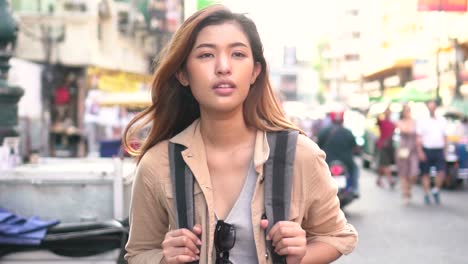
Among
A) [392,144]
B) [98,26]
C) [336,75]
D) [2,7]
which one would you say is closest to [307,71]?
[336,75]

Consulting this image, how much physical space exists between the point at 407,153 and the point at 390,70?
43.5 metres

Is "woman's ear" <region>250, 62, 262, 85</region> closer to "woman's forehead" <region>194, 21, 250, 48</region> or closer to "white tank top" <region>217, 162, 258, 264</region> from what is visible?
"woman's forehead" <region>194, 21, 250, 48</region>

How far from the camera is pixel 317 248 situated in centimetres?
248

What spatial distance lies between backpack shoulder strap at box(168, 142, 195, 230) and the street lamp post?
4.30 m

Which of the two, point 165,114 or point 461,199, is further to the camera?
point 461,199

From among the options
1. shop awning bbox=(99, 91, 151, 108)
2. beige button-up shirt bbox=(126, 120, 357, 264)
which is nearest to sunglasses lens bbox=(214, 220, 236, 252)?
beige button-up shirt bbox=(126, 120, 357, 264)

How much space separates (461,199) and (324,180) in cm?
1352

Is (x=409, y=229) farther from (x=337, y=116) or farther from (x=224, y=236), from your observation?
(x=224, y=236)

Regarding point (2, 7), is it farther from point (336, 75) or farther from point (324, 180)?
point (336, 75)

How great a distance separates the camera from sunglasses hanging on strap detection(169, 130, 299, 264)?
234cm

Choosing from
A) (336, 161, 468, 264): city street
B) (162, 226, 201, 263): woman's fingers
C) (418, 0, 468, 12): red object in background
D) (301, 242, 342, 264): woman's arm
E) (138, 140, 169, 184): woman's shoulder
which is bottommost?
(336, 161, 468, 264): city street

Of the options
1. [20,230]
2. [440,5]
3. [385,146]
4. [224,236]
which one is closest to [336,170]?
[385,146]

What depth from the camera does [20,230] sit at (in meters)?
5.21

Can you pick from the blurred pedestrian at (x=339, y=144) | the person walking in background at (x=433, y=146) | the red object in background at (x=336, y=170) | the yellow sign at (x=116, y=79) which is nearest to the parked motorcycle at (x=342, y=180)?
the red object in background at (x=336, y=170)
